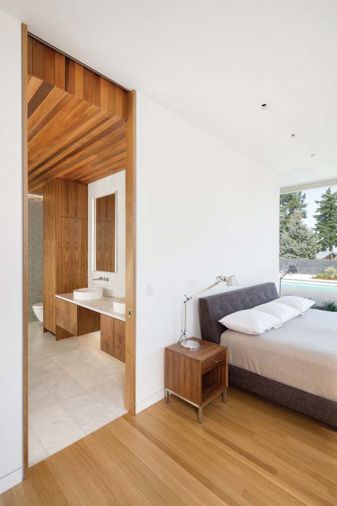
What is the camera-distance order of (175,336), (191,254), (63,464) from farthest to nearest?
(191,254) → (175,336) → (63,464)

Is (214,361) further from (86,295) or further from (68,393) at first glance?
(86,295)

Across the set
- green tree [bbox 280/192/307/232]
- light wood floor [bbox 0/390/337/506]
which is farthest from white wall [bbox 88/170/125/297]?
green tree [bbox 280/192/307/232]

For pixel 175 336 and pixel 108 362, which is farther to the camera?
pixel 108 362

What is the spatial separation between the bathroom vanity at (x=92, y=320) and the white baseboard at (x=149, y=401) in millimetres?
700

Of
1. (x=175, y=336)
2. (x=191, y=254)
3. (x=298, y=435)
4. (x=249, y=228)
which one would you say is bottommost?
(x=298, y=435)

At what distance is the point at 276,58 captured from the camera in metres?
1.66

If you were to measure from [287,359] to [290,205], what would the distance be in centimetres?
477

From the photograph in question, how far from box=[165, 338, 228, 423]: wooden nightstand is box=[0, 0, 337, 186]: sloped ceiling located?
2.16m

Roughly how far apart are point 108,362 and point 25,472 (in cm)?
152

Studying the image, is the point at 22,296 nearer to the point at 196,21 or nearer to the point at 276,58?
the point at 196,21

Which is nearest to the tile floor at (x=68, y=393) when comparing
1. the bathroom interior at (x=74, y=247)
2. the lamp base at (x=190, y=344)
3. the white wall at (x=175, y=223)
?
the bathroom interior at (x=74, y=247)

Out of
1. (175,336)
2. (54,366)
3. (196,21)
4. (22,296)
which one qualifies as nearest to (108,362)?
(54,366)

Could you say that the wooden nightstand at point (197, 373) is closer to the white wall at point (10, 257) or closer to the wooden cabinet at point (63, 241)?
the white wall at point (10, 257)

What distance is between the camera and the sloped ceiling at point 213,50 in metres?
1.33
